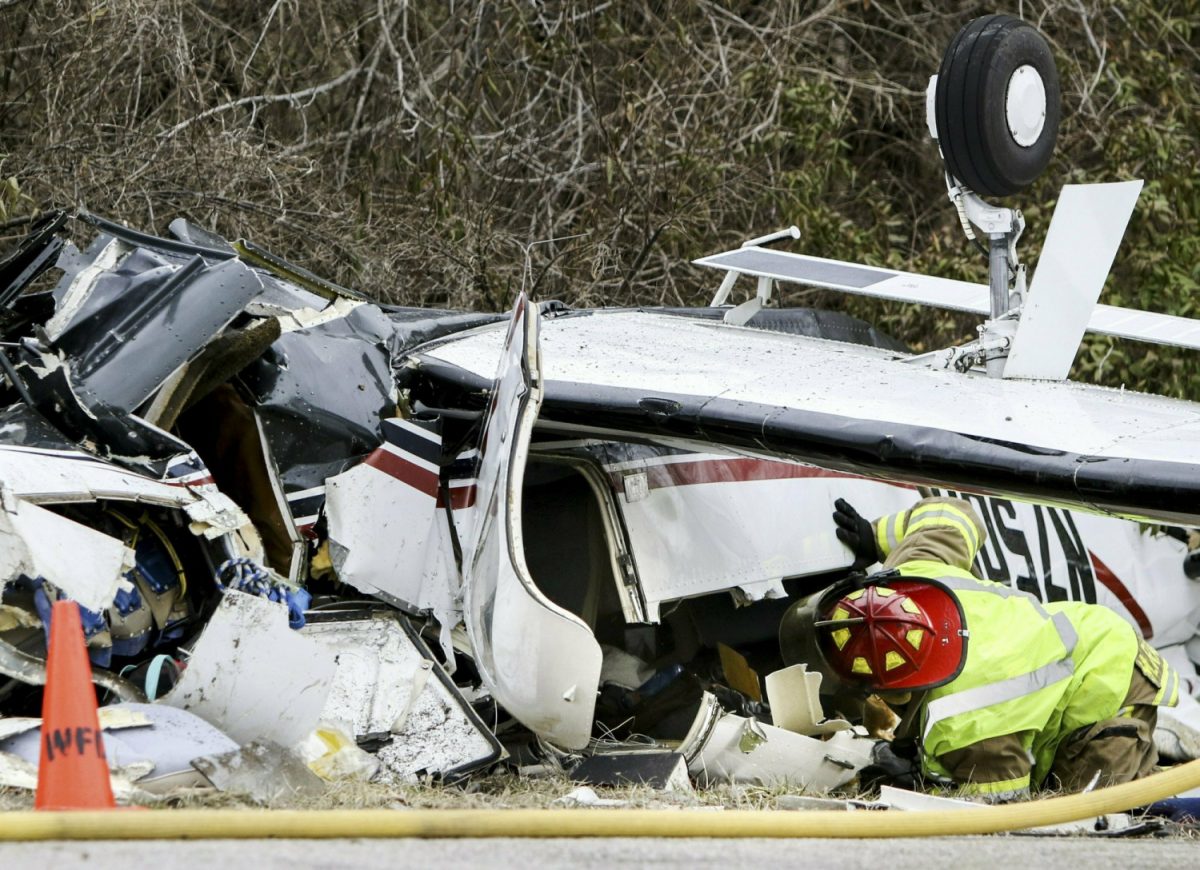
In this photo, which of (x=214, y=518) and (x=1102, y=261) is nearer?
(x=214, y=518)

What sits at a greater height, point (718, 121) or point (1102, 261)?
point (718, 121)

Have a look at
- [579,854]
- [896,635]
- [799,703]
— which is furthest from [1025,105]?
[579,854]

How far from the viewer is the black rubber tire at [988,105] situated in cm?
570

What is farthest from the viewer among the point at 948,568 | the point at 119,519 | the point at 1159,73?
the point at 1159,73

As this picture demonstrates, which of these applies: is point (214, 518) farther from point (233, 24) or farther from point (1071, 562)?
point (233, 24)

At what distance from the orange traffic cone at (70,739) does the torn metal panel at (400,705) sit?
0.99m

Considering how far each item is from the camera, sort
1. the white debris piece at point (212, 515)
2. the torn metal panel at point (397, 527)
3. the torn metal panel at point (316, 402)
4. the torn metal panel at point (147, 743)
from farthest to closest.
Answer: the torn metal panel at point (316, 402) → the torn metal panel at point (397, 527) → the white debris piece at point (212, 515) → the torn metal panel at point (147, 743)

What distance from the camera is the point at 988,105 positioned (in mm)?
5707

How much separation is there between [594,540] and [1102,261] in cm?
223

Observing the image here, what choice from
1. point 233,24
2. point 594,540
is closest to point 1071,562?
point 594,540

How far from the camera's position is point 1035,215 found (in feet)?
34.1

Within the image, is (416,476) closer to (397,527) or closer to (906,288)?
(397,527)

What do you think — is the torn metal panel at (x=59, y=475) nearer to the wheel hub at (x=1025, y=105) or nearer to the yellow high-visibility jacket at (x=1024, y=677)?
the yellow high-visibility jacket at (x=1024, y=677)

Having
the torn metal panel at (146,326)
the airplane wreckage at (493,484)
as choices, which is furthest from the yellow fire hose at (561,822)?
the torn metal panel at (146,326)
